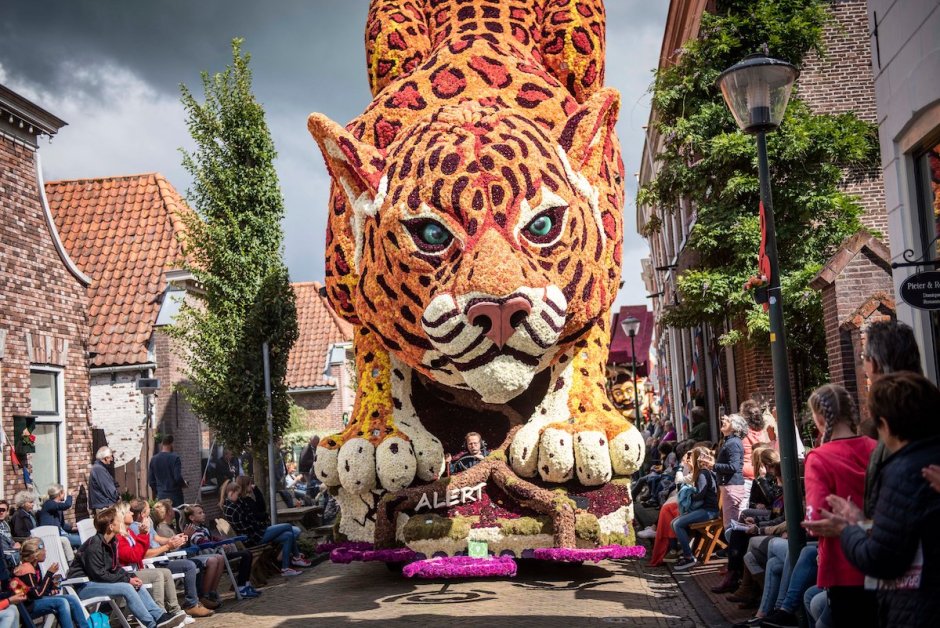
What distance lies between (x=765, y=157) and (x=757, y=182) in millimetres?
7767

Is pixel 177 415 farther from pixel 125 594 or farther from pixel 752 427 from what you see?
pixel 752 427

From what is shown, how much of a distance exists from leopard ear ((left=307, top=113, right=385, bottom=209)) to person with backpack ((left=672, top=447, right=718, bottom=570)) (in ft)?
13.5

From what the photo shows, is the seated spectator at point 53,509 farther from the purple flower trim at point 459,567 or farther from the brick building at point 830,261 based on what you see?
the brick building at point 830,261

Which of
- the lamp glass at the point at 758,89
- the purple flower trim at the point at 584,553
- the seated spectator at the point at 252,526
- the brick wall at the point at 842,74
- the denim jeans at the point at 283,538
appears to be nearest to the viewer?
the lamp glass at the point at 758,89

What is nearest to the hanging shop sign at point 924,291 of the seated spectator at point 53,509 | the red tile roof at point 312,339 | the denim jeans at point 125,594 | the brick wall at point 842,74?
the denim jeans at point 125,594

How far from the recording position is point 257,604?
29.3ft

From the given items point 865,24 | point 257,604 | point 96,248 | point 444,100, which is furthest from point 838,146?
point 96,248

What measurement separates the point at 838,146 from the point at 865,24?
398 centimetres

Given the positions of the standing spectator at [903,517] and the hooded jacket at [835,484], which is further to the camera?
the hooded jacket at [835,484]

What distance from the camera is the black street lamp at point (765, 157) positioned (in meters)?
5.79

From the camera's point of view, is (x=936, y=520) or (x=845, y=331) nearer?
(x=936, y=520)

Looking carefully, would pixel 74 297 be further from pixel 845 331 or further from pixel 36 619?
pixel 845 331

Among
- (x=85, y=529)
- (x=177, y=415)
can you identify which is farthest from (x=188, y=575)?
(x=177, y=415)

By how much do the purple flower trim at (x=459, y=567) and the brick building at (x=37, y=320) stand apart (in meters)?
6.58
